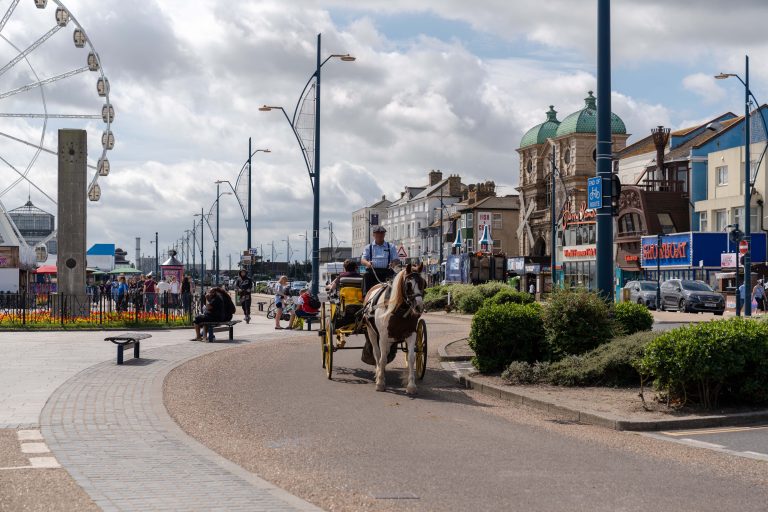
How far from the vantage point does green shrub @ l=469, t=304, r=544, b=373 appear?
51.1 ft

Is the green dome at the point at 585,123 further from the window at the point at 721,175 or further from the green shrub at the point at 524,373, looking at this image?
the green shrub at the point at 524,373

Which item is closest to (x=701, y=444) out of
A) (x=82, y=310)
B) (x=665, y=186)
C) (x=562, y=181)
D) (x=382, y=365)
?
(x=382, y=365)

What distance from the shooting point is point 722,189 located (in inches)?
2562

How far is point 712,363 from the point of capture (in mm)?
11344

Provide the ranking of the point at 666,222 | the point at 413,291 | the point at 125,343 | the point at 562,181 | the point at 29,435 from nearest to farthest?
the point at 29,435 → the point at 413,291 → the point at 125,343 → the point at 666,222 → the point at 562,181

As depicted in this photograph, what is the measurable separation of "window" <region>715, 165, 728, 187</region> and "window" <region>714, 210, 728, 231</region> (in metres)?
1.87

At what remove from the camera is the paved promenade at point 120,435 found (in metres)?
7.16

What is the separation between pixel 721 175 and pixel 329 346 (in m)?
55.7

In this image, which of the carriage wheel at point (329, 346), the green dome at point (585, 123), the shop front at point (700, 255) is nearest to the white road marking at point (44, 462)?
the carriage wheel at point (329, 346)

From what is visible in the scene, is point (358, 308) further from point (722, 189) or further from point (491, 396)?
point (722, 189)

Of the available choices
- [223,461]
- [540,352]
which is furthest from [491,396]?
[223,461]

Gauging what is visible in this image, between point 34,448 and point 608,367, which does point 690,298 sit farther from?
point 34,448

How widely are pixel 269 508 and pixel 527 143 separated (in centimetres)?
10511

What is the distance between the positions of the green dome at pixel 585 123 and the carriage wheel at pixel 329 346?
277ft
